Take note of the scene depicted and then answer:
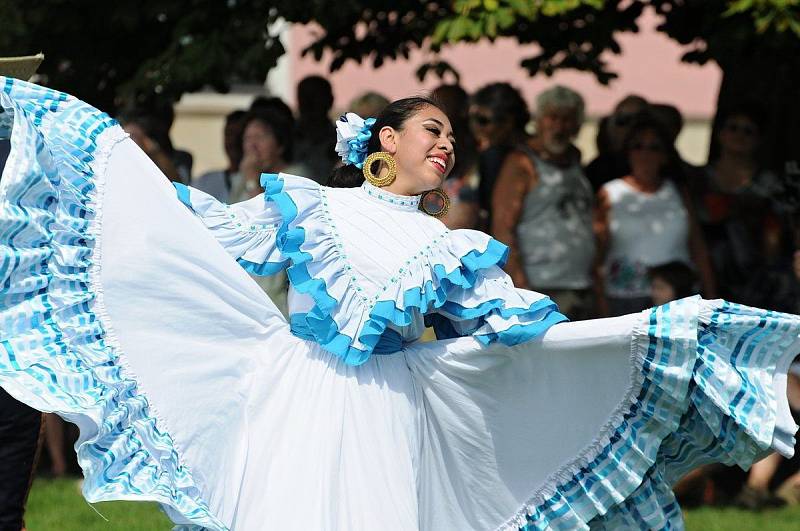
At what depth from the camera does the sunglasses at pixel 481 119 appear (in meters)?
8.43

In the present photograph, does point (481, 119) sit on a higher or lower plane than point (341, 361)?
higher

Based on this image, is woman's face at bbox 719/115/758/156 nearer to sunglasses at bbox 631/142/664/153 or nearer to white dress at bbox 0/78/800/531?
sunglasses at bbox 631/142/664/153

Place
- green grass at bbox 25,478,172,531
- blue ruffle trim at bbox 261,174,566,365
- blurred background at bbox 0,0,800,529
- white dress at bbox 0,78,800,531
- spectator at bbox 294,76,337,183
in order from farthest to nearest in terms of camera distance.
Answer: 1. spectator at bbox 294,76,337,183
2. blurred background at bbox 0,0,800,529
3. green grass at bbox 25,478,172,531
4. blue ruffle trim at bbox 261,174,566,365
5. white dress at bbox 0,78,800,531

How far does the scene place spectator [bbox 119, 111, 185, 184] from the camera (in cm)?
802

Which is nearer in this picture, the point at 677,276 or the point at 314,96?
the point at 677,276

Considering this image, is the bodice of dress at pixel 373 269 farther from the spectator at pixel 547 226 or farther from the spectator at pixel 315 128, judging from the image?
the spectator at pixel 315 128

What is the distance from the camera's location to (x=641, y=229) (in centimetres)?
795

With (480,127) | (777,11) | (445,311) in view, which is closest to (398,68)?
(480,127)

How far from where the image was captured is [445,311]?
4.84 metres

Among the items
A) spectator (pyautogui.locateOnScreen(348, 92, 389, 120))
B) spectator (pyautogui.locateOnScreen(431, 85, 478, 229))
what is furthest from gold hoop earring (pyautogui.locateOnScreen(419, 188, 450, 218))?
spectator (pyautogui.locateOnScreen(348, 92, 389, 120))

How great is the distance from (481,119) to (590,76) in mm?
11164

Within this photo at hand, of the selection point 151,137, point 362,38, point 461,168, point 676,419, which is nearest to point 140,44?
point 151,137

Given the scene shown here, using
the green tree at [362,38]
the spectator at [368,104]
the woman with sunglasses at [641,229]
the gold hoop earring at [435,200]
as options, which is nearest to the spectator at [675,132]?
the woman with sunglasses at [641,229]

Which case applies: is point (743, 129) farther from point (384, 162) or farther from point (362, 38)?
point (384, 162)
